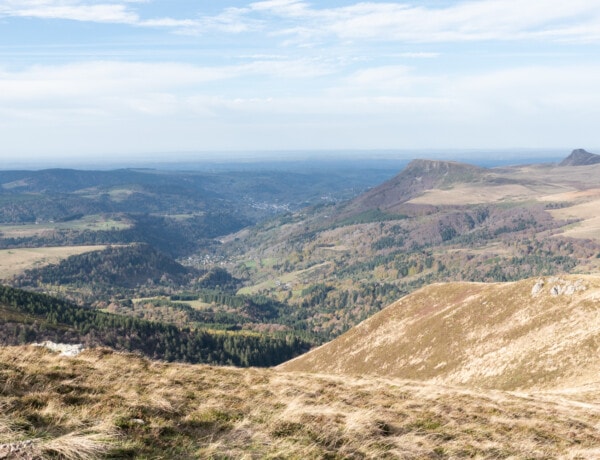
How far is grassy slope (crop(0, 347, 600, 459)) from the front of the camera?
14.1 metres

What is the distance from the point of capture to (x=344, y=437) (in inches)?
643

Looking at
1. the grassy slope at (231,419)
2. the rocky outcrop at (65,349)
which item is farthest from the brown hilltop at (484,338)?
the rocky outcrop at (65,349)

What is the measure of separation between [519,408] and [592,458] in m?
12.8

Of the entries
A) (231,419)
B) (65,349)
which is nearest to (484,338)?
(65,349)

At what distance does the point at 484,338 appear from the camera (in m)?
97.0

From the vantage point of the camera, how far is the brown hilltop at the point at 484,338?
2805 inches

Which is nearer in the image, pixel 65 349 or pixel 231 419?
pixel 231 419

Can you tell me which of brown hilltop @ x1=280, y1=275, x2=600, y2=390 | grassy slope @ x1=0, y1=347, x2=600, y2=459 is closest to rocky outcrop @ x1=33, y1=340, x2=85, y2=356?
grassy slope @ x1=0, y1=347, x2=600, y2=459

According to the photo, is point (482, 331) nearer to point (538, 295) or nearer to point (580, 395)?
point (538, 295)

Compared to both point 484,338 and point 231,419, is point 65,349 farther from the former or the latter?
point 484,338

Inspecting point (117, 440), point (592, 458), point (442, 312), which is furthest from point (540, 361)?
point (117, 440)

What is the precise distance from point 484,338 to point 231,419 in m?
92.4

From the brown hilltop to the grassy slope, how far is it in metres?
47.8

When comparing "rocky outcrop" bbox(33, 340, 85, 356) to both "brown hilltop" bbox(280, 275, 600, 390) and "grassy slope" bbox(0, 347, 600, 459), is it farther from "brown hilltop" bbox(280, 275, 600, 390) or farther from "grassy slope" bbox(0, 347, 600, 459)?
"brown hilltop" bbox(280, 275, 600, 390)
